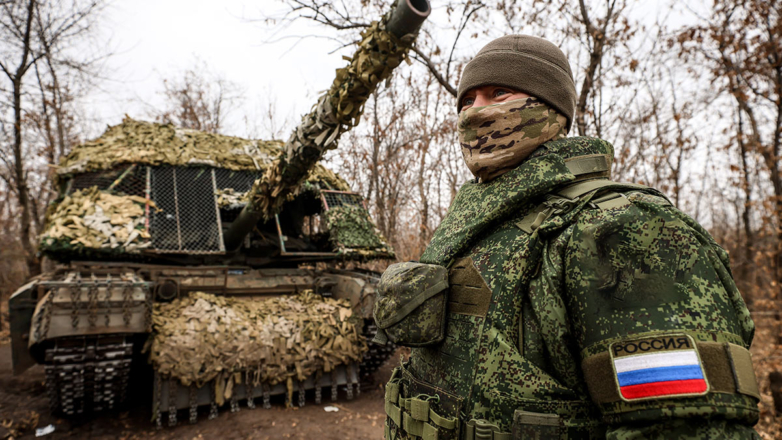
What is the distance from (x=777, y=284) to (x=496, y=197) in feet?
21.3

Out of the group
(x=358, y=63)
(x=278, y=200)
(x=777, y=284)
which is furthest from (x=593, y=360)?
(x=777, y=284)

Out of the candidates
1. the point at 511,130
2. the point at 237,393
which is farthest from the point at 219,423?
the point at 511,130

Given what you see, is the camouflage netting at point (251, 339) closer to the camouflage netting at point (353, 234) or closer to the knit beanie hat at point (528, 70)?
the camouflage netting at point (353, 234)

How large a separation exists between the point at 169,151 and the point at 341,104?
412 centimetres

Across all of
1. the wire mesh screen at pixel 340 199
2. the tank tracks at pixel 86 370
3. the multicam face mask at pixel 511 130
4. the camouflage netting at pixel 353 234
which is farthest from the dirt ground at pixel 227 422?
the multicam face mask at pixel 511 130

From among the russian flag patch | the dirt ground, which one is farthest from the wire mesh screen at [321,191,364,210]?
the russian flag patch

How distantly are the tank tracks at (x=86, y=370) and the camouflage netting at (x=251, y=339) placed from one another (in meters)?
0.31

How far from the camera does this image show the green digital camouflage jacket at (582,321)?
928 millimetres

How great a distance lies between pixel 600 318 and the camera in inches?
40.6

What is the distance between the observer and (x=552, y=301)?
111 centimetres

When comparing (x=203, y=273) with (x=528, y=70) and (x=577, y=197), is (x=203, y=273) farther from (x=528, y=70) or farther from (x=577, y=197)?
(x=577, y=197)

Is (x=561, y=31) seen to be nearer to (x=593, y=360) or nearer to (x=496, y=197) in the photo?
(x=496, y=197)

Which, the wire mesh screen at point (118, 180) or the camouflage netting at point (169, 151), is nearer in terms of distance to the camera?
the wire mesh screen at point (118, 180)

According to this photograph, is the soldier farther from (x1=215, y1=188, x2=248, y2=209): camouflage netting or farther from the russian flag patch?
(x1=215, y1=188, x2=248, y2=209): camouflage netting
